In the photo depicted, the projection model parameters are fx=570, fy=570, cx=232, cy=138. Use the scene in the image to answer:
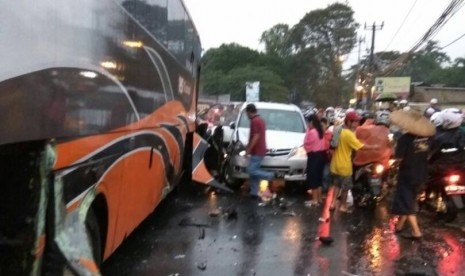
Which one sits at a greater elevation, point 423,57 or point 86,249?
point 423,57

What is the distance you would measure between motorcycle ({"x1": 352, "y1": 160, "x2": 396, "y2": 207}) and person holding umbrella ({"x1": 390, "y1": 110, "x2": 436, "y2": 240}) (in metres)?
1.77

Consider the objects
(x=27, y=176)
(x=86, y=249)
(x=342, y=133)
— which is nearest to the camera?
(x=27, y=176)

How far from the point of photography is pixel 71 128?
12.1 ft

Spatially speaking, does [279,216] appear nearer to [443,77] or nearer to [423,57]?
[443,77]

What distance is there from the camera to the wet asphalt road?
6570mm

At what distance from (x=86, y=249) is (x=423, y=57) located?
78.7 metres

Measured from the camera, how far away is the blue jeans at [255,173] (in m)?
11.2

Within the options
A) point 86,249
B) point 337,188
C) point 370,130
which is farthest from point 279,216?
point 86,249

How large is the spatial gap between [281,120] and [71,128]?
10587 millimetres

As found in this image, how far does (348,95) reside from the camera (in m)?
73.4

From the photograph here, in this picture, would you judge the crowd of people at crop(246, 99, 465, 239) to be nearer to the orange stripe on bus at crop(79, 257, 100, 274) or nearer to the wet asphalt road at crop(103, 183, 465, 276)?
the wet asphalt road at crop(103, 183, 465, 276)

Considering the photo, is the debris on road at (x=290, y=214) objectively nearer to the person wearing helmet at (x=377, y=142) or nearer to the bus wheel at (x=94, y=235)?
the person wearing helmet at (x=377, y=142)

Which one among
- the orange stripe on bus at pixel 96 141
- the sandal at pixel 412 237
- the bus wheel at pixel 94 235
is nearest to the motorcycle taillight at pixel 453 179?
the sandal at pixel 412 237

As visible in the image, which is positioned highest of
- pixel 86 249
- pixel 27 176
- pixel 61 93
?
pixel 61 93
